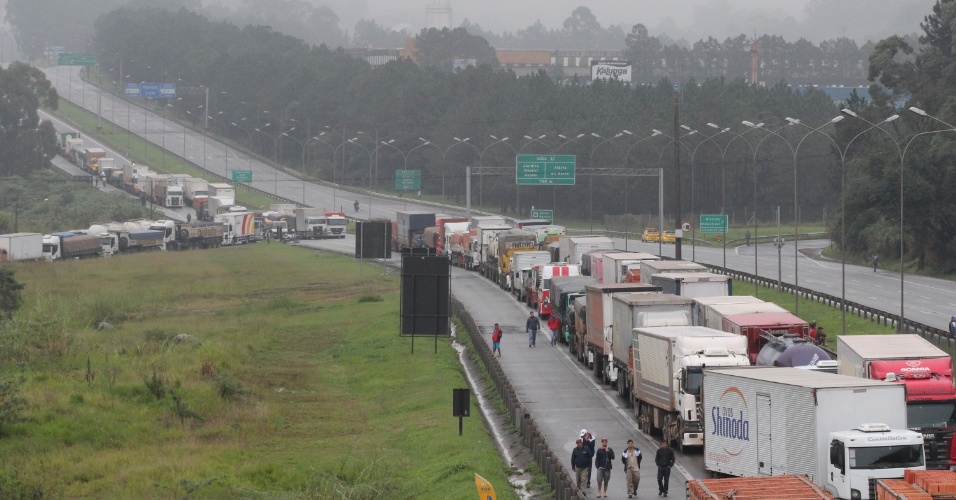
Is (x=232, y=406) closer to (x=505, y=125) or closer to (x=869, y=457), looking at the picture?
(x=869, y=457)

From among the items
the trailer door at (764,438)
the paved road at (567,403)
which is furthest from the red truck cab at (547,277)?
the trailer door at (764,438)

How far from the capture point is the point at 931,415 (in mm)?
30062

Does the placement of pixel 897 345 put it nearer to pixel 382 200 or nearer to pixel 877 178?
pixel 877 178

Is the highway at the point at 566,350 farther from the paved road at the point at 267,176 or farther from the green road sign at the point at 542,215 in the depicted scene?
the green road sign at the point at 542,215

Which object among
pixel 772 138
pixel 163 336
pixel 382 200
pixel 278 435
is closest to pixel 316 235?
pixel 382 200

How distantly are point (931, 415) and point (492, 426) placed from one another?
506 inches

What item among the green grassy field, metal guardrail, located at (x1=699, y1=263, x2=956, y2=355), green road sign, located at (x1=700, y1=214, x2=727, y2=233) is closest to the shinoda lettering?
the green grassy field

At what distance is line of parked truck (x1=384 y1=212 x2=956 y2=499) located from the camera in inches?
1062

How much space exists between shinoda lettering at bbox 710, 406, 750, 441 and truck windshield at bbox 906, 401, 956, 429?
12.0ft

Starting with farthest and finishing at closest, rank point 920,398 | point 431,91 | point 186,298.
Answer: point 431,91 < point 186,298 < point 920,398

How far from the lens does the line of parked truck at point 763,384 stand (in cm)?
2698

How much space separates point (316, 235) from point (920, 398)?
3893 inches

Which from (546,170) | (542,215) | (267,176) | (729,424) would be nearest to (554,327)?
(729,424)

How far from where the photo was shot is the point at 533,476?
105 ft
